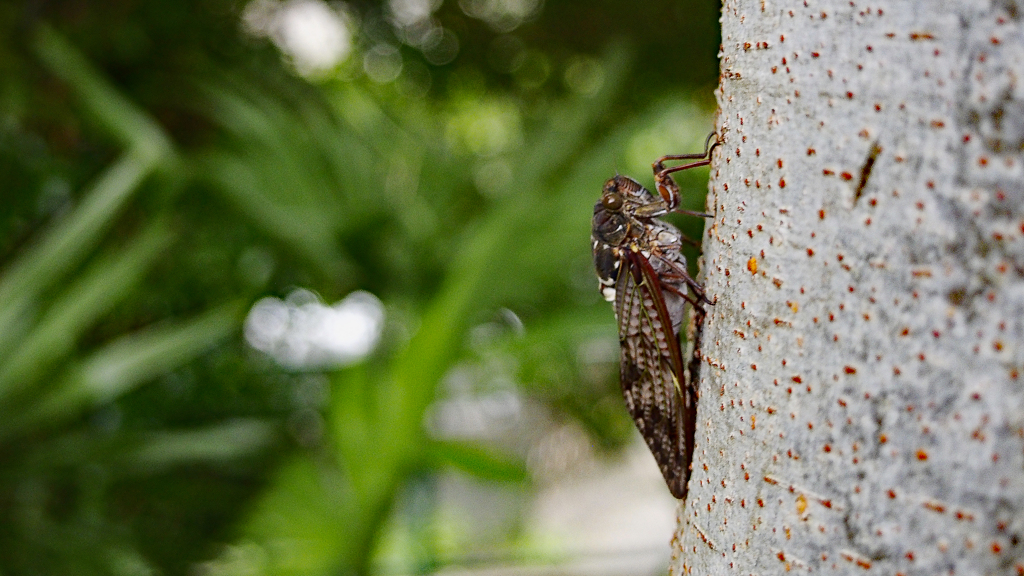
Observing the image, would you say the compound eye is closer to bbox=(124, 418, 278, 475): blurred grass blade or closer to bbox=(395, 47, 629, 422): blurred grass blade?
bbox=(395, 47, 629, 422): blurred grass blade

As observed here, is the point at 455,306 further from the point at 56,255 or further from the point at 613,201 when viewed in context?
the point at 56,255

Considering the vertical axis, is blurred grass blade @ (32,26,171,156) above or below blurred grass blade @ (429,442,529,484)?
above

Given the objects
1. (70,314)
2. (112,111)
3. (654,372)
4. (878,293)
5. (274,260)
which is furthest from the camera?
(274,260)

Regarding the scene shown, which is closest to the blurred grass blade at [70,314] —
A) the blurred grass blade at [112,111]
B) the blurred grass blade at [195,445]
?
the blurred grass blade at [112,111]

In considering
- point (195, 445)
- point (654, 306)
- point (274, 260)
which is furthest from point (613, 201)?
point (274, 260)

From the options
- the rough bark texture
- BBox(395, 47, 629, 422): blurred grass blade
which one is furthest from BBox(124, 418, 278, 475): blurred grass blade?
the rough bark texture

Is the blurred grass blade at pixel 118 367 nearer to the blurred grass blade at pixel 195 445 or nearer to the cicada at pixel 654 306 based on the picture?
the blurred grass blade at pixel 195 445
